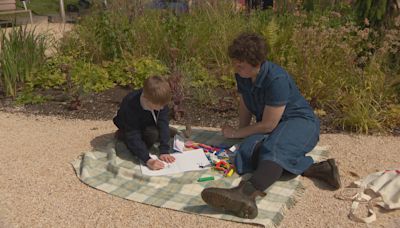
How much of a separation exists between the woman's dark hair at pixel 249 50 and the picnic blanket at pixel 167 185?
0.92 m

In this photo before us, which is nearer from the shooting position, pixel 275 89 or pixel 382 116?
pixel 275 89

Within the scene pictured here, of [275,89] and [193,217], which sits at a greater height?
[275,89]

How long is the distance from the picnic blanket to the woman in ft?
0.35

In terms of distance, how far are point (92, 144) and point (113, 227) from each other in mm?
1492

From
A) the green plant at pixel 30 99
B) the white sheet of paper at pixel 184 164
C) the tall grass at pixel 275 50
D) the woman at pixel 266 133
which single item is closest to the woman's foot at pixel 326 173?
the woman at pixel 266 133

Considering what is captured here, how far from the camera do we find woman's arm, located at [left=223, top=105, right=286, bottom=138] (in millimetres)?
3383

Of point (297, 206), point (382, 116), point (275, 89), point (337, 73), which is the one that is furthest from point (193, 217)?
point (337, 73)

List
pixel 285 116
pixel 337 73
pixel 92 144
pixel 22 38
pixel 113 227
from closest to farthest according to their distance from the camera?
pixel 113 227, pixel 285 116, pixel 92 144, pixel 337 73, pixel 22 38

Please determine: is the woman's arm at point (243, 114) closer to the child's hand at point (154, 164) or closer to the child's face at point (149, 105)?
the child's face at point (149, 105)

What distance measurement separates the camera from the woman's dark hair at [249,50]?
10.4 feet

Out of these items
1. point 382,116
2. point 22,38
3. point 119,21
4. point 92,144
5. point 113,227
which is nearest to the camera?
point 113,227

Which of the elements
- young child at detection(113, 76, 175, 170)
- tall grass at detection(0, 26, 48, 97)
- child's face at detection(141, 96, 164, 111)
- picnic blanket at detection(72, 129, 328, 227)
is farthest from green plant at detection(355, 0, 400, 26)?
tall grass at detection(0, 26, 48, 97)

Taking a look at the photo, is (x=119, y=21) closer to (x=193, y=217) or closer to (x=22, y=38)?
(x=22, y=38)

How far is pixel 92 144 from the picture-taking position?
13.9ft
